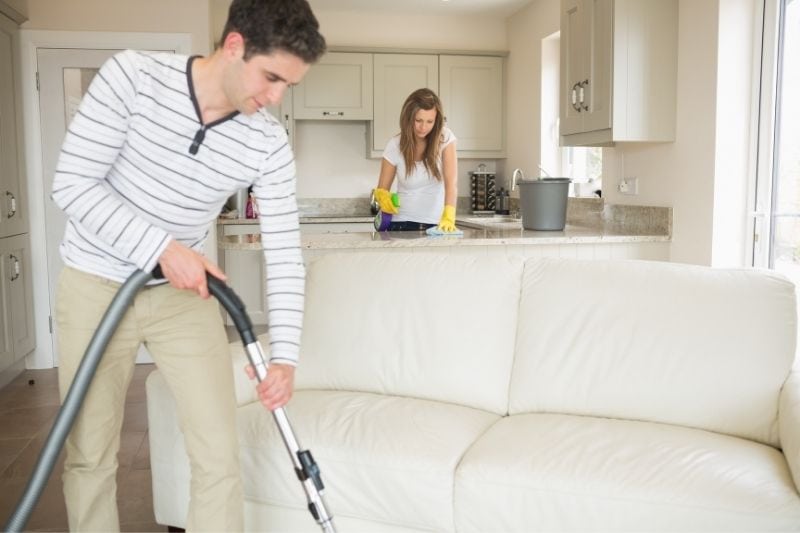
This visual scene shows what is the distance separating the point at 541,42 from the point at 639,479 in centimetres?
428

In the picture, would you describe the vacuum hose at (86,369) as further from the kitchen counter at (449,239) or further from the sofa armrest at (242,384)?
the kitchen counter at (449,239)

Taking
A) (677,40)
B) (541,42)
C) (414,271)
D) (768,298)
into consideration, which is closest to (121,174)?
(414,271)

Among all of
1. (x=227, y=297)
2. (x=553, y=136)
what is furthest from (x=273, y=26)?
(x=553, y=136)

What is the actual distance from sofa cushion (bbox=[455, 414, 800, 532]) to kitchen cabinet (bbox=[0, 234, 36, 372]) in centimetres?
320

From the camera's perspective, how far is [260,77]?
141 cm

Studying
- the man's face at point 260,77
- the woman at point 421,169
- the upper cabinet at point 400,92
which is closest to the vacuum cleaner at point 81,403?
the man's face at point 260,77

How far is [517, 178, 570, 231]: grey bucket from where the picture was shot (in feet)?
12.9

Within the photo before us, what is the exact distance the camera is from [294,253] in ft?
5.39

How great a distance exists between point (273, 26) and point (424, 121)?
243 cm

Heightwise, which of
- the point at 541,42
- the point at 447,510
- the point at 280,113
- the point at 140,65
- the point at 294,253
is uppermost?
the point at 541,42

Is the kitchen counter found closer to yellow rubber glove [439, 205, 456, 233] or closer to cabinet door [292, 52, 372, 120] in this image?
yellow rubber glove [439, 205, 456, 233]

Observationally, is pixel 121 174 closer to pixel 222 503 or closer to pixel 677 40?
pixel 222 503

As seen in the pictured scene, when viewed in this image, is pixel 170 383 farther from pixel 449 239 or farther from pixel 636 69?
pixel 636 69

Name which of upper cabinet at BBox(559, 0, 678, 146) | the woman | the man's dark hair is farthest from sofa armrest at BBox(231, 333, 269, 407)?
upper cabinet at BBox(559, 0, 678, 146)
